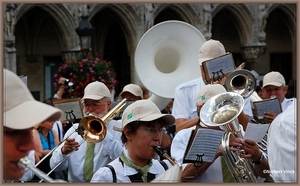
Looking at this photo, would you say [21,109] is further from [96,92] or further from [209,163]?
[96,92]

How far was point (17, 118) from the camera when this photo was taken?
2203 millimetres

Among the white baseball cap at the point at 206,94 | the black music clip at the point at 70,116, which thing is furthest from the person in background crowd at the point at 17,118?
the black music clip at the point at 70,116

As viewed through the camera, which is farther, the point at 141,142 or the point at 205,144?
the point at 205,144

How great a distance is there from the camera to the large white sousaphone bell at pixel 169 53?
6980 millimetres

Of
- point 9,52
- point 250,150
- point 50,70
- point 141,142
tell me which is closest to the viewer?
point 141,142

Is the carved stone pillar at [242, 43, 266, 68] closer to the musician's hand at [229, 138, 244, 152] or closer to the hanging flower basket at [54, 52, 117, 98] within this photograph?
the hanging flower basket at [54, 52, 117, 98]

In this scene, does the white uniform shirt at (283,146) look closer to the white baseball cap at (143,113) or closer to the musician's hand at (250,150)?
the white baseball cap at (143,113)

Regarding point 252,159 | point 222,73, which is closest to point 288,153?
point 252,159

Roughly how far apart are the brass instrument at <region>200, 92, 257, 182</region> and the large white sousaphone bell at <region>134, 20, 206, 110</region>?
8.76 feet

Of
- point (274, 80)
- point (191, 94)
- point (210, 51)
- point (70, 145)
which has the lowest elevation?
point (70, 145)

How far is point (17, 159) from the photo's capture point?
2.33m

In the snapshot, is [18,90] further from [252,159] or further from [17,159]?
[252,159]

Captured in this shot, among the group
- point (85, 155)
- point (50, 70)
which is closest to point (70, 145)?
point (85, 155)

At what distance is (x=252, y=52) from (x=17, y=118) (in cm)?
2323
